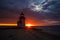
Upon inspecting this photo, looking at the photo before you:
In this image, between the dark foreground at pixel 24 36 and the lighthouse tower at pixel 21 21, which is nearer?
the dark foreground at pixel 24 36

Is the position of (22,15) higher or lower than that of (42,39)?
higher

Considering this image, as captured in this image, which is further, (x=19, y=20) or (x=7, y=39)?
(x=19, y=20)

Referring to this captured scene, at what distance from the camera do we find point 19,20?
136ft

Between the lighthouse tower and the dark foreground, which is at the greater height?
the lighthouse tower

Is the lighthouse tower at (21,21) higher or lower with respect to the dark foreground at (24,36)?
higher

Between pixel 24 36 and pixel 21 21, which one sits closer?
pixel 24 36

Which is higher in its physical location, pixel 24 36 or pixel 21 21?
pixel 21 21

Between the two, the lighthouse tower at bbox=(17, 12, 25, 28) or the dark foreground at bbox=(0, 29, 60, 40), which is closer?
the dark foreground at bbox=(0, 29, 60, 40)

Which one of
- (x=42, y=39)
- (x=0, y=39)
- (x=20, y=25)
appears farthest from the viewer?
(x=20, y=25)

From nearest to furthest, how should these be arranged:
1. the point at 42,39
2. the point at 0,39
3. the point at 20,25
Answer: the point at 0,39 → the point at 42,39 → the point at 20,25

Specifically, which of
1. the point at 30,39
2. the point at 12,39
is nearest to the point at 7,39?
the point at 12,39

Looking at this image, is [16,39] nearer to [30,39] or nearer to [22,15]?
[30,39]

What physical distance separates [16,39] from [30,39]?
2503 millimetres

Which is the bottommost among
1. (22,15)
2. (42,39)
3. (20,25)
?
(42,39)
